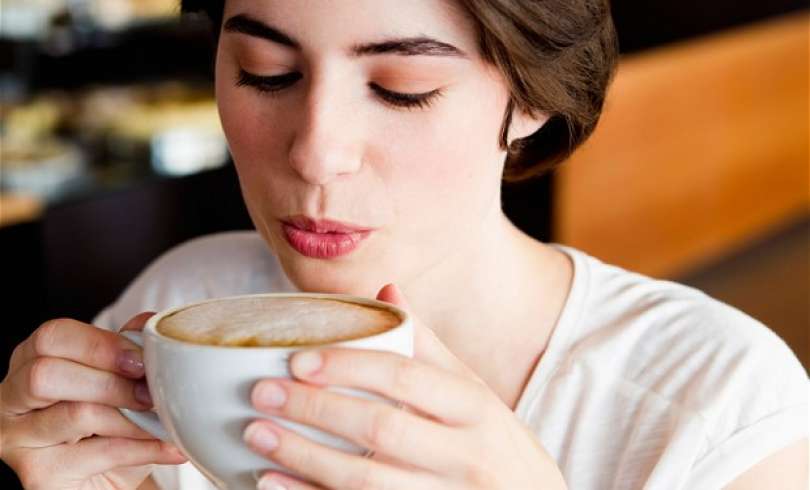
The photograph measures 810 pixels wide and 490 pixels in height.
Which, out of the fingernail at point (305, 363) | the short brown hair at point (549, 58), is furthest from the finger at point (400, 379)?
the short brown hair at point (549, 58)

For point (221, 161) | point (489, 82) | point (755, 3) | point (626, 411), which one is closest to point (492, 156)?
point (489, 82)

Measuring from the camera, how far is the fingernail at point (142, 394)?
2.91ft

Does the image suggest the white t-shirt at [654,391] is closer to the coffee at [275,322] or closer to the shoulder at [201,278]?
the shoulder at [201,278]

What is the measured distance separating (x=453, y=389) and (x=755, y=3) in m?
6.20

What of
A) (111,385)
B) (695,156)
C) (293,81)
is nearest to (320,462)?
(111,385)

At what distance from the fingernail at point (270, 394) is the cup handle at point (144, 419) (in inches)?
5.5

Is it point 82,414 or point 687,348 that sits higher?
point 82,414

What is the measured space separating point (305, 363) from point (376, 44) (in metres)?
0.41

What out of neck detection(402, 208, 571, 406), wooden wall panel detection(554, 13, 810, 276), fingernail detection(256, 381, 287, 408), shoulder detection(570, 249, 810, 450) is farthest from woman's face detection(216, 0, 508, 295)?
wooden wall panel detection(554, 13, 810, 276)

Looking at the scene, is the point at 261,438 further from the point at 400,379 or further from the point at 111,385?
the point at 111,385

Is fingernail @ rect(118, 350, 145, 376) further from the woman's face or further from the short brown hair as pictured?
the short brown hair

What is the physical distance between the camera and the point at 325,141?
103 cm

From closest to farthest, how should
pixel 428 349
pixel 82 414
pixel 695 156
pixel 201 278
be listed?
1. pixel 428 349
2. pixel 82 414
3. pixel 201 278
4. pixel 695 156

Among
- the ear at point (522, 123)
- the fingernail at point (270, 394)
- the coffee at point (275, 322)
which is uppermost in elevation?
the ear at point (522, 123)
